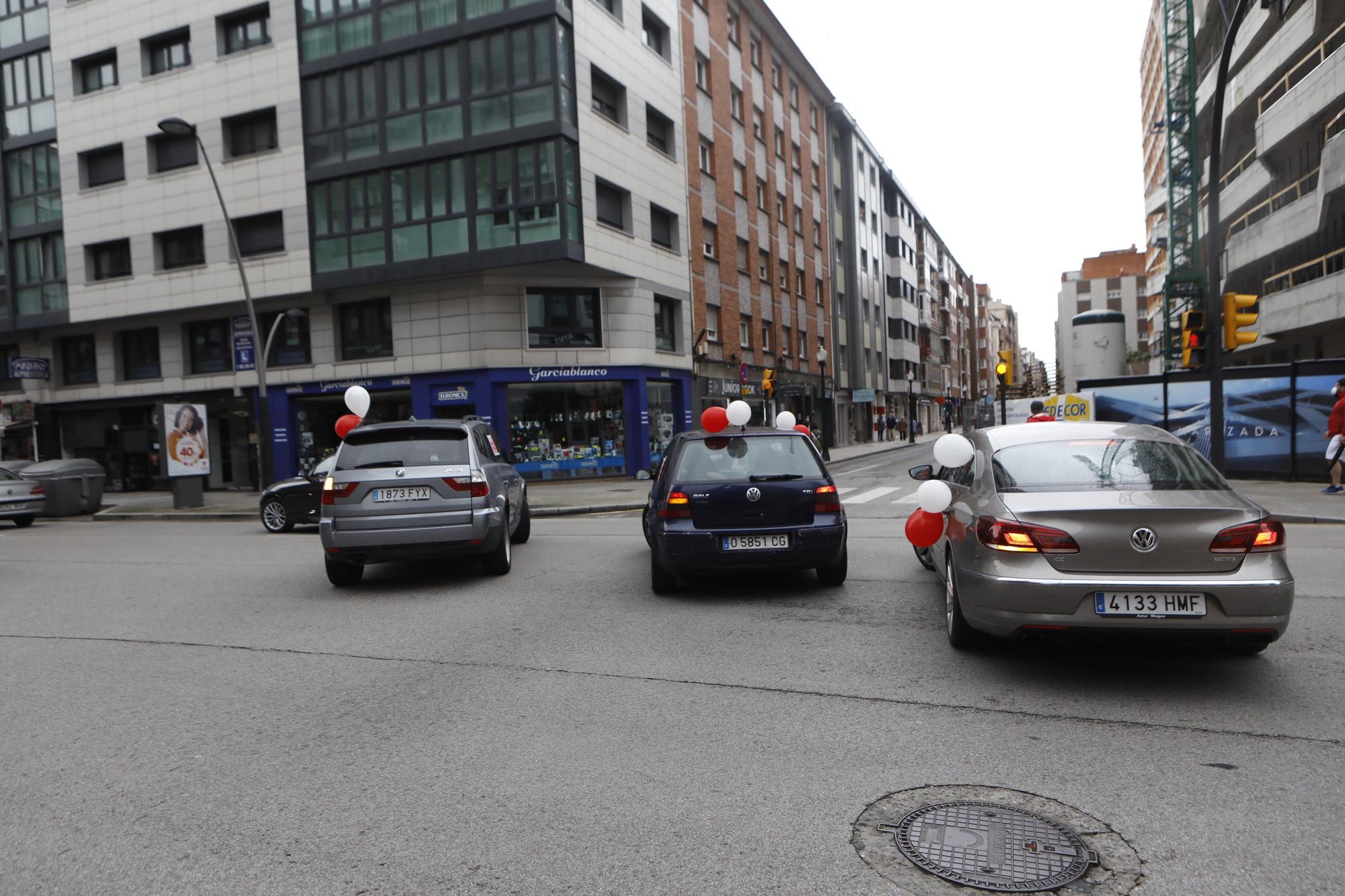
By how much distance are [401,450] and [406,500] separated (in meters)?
0.50

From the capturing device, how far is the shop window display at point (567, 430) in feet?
80.2

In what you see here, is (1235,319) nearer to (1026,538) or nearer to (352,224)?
(1026,538)

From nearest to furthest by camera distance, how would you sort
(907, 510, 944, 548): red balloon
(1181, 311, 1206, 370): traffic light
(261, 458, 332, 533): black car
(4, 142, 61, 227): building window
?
(907, 510, 944, 548): red balloon < (1181, 311, 1206, 370): traffic light < (261, 458, 332, 533): black car < (4, 142, 61, 227): building window

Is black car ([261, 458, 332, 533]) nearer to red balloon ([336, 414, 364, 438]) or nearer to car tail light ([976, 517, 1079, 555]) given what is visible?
red balloon ([336, 414, 364, 438])

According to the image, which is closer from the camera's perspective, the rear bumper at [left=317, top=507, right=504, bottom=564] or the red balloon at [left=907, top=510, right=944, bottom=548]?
the red balloon at [left=907, top=510, right=944, bottom=548]

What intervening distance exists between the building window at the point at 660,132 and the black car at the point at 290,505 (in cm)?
1668

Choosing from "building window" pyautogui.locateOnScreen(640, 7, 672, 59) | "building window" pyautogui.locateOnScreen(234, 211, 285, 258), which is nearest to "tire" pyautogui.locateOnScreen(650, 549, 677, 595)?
"building window" pyautogui.locateOnScreen(234, 211, 285, 258)

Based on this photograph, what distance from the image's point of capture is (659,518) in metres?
7.52

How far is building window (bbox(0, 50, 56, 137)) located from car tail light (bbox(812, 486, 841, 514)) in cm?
3123

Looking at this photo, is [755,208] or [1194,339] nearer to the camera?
[1194,339]

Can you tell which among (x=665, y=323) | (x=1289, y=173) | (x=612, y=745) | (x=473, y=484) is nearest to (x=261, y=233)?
(x=665, y=323)

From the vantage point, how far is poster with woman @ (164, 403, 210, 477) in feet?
66.8

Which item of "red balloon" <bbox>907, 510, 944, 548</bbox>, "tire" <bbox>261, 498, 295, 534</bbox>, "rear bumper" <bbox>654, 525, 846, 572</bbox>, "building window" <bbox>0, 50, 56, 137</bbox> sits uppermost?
"building window" <bbox>0, 50, 56, 137</bbox>

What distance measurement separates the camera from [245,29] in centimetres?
2598
